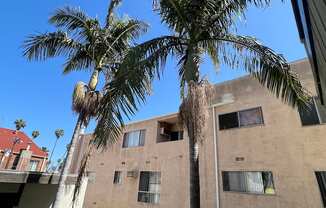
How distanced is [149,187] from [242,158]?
6.92 m

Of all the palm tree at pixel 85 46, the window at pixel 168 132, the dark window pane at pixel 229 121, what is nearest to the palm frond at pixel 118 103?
the palm tree at pixel 85 46

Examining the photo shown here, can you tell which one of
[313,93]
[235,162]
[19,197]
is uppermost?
[313,93]

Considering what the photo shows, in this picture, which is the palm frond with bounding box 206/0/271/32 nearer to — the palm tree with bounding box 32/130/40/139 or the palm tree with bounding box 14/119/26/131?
the palm tree with bounding box 14/119/26/131

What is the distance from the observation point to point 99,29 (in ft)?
22.2

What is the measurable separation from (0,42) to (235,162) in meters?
15.9

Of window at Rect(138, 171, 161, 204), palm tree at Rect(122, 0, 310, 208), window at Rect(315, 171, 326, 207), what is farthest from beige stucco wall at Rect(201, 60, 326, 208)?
palm tree at Rect(122, 0, 310, 208)

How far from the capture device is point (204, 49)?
20.0 feet

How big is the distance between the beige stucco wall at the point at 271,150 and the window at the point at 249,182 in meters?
0.20

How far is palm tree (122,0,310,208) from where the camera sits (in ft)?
16.0

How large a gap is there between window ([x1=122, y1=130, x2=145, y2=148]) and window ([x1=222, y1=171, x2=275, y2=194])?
23.7 ft

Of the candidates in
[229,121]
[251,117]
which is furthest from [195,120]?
[229,121]

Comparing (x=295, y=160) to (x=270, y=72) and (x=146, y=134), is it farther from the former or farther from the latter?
(x=146, y=134)

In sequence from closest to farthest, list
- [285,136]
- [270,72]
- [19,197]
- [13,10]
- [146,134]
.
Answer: [270,72]
[19,197]
[285,136]
[13,10]
[146,134]

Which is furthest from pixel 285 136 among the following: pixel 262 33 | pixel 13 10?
pixel 13 10
